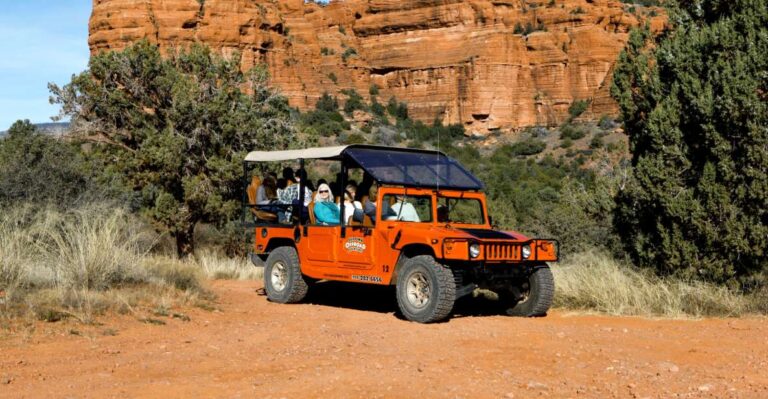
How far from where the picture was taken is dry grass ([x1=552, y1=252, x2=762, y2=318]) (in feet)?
35.8

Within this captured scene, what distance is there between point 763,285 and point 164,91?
15853 mm

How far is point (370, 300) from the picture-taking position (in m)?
13.0

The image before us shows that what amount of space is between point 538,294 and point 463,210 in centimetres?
172

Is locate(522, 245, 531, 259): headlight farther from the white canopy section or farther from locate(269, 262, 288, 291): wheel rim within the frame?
locate(269, 262, 288, 291): wheel rim

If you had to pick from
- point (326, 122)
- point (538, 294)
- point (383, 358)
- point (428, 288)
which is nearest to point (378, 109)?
point (326, 122)

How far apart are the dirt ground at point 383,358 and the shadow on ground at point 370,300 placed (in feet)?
3.00

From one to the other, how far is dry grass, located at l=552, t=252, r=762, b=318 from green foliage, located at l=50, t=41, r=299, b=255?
10292 millimetres

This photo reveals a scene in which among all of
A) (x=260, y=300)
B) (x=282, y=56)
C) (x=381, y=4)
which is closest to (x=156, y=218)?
(x=260, y=300)

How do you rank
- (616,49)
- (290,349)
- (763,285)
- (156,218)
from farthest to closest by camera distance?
(616,49) < (156,218) < (763,285) < (290,349)

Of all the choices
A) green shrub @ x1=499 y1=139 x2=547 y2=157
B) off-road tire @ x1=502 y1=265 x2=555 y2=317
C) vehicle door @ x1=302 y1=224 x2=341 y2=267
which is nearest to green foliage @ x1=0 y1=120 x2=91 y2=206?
vehicle door @ x1=302 y1=224 x2=341 y2=267

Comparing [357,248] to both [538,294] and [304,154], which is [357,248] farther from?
[538,294]

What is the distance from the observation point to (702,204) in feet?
38.0

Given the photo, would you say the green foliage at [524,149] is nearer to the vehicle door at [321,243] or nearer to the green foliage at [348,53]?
the green foliage at [348,53]

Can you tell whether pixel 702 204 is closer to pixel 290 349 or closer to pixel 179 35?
pixel 290 349
